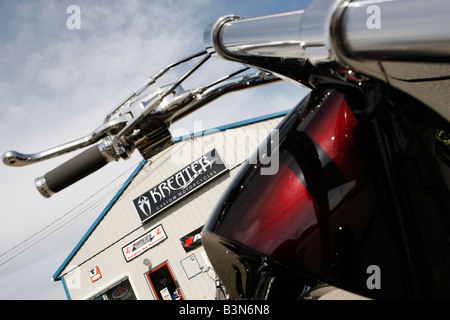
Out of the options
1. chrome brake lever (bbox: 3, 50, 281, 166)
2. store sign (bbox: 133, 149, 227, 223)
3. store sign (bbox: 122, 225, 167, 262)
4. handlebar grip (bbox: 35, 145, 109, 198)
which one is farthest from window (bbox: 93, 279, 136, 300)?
chrome brake lever (bbox: 3, 50, 281, 166)

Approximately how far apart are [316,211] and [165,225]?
526 inches

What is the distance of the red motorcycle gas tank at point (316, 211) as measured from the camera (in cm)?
118

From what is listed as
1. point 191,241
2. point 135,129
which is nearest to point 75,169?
point 135,129

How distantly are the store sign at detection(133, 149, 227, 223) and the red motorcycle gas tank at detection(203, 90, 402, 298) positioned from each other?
12105 millimetres

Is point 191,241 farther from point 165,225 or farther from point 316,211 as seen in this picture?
point 316,211

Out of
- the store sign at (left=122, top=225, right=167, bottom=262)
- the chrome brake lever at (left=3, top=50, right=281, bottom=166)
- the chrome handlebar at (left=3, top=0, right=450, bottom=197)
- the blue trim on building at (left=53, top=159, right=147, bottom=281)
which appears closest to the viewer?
the chrome handlebar at (left=3, top=0, right=450, bottom=197)

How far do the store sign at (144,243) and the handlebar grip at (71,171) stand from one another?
13.0 m

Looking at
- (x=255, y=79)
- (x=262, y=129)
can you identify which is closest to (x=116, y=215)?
(x=262, y=129)

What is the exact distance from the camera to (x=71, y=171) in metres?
1.51

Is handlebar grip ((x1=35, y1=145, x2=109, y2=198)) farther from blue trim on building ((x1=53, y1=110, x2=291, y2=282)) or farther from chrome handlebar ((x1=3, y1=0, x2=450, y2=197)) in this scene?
blue trim on building ((x1=53, y1=110, x2=291, y2=282))

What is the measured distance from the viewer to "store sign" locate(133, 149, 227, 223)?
13.6 m

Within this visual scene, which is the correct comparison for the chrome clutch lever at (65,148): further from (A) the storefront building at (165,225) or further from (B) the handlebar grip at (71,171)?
(A) the storefront building at (165,225)

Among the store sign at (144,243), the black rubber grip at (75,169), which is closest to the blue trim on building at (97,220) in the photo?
the store sign at (144,243)
